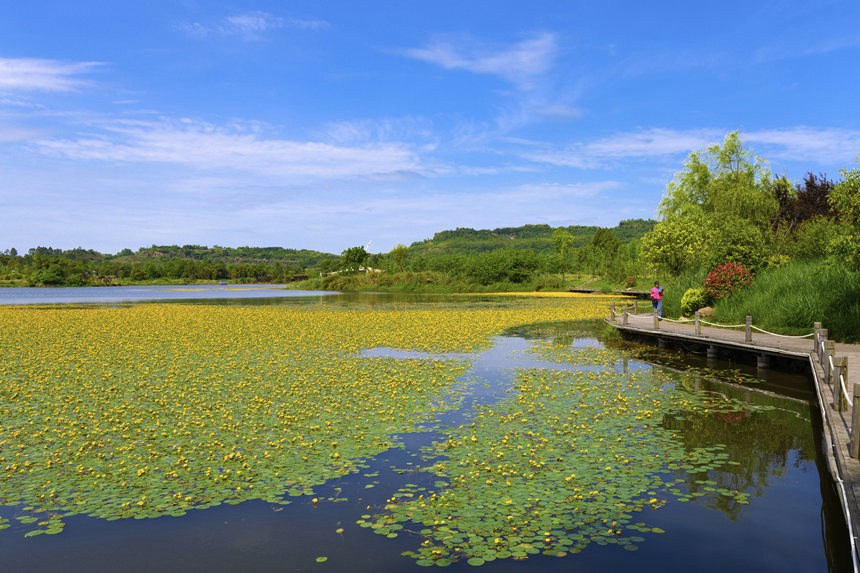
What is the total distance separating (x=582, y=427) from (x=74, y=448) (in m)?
10.6

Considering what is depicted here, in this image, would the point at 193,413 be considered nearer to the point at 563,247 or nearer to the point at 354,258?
the point at 354,258

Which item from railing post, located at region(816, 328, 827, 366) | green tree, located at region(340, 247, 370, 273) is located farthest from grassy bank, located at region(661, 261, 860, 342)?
green tree, located at region(340, 247, 370, 273)

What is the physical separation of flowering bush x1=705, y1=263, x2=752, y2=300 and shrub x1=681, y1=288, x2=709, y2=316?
3.64 ft

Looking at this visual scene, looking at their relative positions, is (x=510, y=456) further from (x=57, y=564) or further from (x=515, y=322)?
(x=515, y=322)

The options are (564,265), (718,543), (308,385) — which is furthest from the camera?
(564,265)

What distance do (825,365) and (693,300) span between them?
17.5 m

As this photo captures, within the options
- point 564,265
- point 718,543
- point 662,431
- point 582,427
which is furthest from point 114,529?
point 564,265

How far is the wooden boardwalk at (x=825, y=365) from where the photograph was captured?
8.25 m

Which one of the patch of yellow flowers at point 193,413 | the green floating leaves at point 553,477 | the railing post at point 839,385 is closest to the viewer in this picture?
the green floating leaves at point 553,477

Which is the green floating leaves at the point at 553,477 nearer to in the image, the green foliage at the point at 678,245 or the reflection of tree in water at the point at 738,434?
the reflection of tree in water at the point at 738,434

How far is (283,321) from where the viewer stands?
39.8m

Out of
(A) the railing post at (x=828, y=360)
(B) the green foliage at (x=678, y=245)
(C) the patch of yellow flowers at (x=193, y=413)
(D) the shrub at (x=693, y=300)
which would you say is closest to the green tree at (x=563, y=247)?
(B) the green foliage at (x=678, y=245)

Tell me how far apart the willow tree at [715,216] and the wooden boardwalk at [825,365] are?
7.02 meters

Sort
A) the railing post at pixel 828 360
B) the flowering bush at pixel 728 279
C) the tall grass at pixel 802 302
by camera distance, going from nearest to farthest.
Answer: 1. the railing post at pixel 828 360
2. the tall grass at pixel 802 302
3. the flowering bush at pixel 728 279
